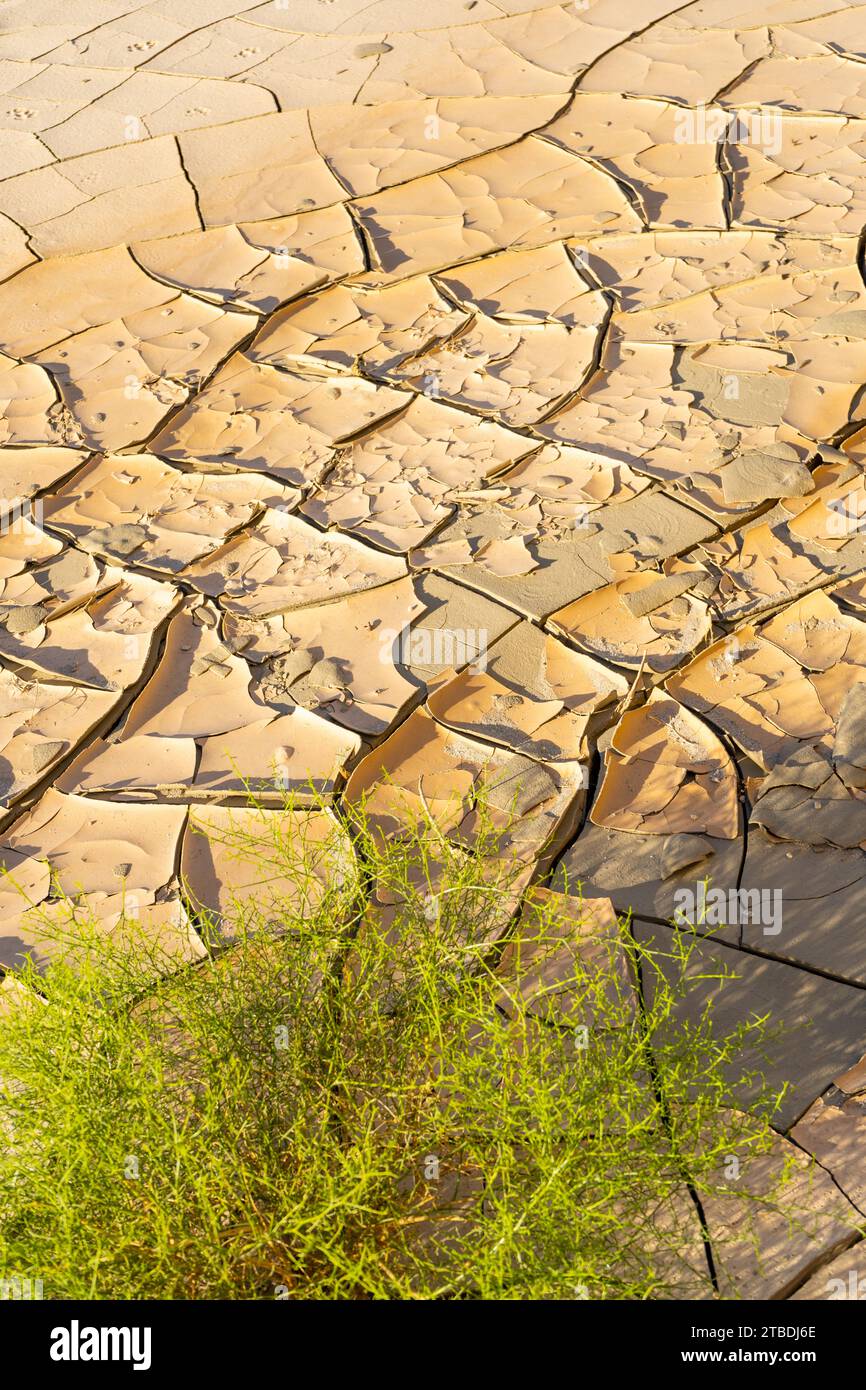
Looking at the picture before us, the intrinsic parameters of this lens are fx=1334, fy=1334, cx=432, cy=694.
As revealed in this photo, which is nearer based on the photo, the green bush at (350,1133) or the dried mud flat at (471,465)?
the green bush at (350,1133)

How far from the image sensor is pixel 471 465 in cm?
322

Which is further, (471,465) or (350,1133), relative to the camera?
(471,465)

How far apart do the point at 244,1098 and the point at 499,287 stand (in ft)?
8.63

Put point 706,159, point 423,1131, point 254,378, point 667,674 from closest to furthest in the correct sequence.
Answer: point 423,1131, point 667,674, point 254,378, point 706,159

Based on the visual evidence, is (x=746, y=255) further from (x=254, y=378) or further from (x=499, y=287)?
(x=254, y=378)

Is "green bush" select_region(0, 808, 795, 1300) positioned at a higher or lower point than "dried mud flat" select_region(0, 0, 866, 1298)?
lower

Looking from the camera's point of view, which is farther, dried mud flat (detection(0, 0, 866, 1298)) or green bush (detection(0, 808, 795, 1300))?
dried mud flat (detection(0, 0, 866, 1298))

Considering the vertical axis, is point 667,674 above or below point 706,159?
below

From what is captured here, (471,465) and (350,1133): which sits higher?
(471,465)

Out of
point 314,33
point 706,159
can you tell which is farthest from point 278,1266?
point 314,33

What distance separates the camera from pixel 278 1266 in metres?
1.68

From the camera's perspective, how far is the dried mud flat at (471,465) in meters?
2.41

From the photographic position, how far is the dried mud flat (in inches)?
94.8

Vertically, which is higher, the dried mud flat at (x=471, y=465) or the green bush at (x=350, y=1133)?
the dried mud flat at (x=471, y=465)
